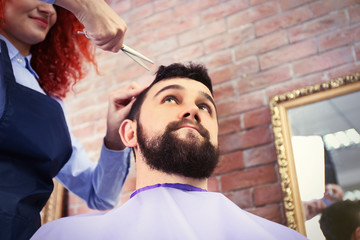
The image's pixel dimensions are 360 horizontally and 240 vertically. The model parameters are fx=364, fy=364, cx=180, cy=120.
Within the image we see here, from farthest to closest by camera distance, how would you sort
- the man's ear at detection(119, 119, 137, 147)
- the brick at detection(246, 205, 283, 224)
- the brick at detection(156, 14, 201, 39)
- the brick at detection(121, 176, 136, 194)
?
the brick at detection(156, 14, 201, 39)
the brick at detection(121, 176, 136, 194)
the brick at detection(246, 205, 283, 224)
the man's ear at detection(119, 119, 137, 147)

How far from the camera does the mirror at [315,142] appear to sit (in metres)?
1.56

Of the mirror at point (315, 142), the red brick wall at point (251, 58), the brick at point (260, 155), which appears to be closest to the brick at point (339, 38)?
the red brick wall at point (251, 58)

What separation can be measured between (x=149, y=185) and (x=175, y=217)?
0.30 meters

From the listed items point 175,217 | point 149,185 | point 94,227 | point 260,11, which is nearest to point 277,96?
point 260,11

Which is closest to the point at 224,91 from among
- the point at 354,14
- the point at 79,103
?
the point at 354,14

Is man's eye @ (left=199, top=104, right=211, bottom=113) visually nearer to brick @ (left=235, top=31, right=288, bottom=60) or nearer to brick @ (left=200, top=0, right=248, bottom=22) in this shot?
brick @ (left=235, top=31, right=288, bottom=60)

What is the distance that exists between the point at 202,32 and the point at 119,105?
768 mm

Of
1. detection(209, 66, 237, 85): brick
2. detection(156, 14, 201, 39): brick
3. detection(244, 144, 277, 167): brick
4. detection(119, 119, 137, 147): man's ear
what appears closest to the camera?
detection(119, 119, 137, 147): man's ear

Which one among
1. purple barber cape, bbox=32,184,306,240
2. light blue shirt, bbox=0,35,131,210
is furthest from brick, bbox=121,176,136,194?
purple barber cape, bbox=32,184,306,240

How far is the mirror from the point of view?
1561 millimetres

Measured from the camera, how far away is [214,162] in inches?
56.3

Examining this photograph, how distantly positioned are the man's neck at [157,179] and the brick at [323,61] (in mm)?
824

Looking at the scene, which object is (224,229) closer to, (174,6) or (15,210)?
(15,210)

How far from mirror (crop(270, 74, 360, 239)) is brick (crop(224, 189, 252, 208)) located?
190 millimetres
